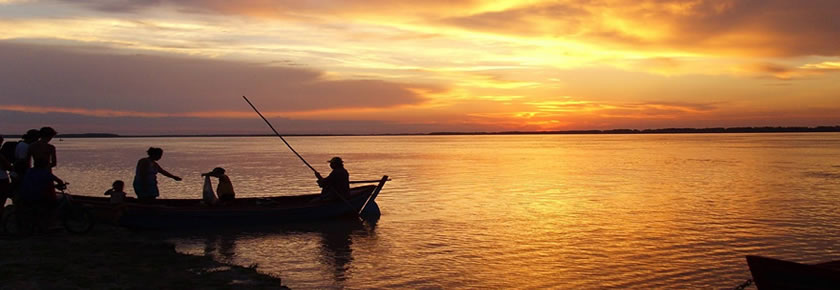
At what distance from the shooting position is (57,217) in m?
12.7

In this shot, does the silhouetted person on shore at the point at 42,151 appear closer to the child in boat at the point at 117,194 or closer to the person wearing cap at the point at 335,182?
the child in boat at the point at 117,194

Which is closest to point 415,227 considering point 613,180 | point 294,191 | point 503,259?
point 503,259

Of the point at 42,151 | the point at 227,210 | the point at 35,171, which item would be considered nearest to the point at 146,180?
the point at 227,210

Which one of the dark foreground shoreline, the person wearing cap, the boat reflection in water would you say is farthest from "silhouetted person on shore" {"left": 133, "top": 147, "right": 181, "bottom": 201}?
the person wearing cap

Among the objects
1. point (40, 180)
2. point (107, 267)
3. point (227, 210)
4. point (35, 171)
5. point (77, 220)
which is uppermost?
point (35, 171)

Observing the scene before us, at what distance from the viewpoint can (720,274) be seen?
10.9m

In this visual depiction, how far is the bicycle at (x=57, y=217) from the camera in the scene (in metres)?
11.6

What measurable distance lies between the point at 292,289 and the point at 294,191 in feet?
55.3

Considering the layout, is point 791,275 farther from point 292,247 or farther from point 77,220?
point 77,220

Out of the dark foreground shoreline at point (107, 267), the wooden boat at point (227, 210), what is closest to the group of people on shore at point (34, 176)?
the dark foreground shoreline at point (107, 267)

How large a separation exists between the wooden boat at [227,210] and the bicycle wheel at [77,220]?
293 millimetres

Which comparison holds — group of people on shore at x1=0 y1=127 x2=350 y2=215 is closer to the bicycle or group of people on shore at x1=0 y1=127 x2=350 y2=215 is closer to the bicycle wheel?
the bicycle

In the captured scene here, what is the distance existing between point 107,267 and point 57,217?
4161 millimetres

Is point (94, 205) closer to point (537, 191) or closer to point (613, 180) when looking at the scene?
point (537, 191)
